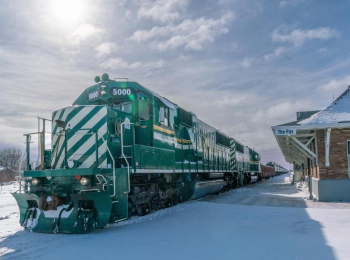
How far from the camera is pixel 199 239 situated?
6.15 meters

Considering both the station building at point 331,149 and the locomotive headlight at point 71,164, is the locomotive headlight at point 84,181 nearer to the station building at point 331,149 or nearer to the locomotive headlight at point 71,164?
the locomotive headlight at point 71,164

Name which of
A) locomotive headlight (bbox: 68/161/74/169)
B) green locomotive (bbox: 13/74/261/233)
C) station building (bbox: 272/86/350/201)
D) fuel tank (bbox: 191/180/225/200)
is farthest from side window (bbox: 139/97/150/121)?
station building (bbox: 272/86/350/201)

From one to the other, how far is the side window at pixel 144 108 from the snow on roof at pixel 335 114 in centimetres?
658

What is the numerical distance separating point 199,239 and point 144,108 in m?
4.19

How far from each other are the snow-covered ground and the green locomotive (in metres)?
0.44

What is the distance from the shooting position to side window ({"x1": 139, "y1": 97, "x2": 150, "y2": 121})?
9070mm

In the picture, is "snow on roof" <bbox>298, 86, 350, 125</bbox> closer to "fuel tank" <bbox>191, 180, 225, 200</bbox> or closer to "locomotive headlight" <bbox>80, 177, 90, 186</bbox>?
"fuel tank" <bbox>191, 180, 225, 200</bbox>

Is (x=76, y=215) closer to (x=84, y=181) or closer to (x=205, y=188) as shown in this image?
(x=84, y=181)

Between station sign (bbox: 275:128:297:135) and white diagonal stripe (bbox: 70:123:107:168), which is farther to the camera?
station sign (bbox: 275:128:297:135)

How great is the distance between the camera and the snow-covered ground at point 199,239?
17.1ft

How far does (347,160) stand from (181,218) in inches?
297

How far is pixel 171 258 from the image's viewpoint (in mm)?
5008

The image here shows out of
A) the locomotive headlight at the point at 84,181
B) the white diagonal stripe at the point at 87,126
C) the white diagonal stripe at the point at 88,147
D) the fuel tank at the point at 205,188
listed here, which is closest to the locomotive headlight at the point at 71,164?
the white diagonal stripe at the point at 88,147

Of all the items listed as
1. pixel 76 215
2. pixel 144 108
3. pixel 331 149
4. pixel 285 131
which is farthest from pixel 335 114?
pixel 76 215
